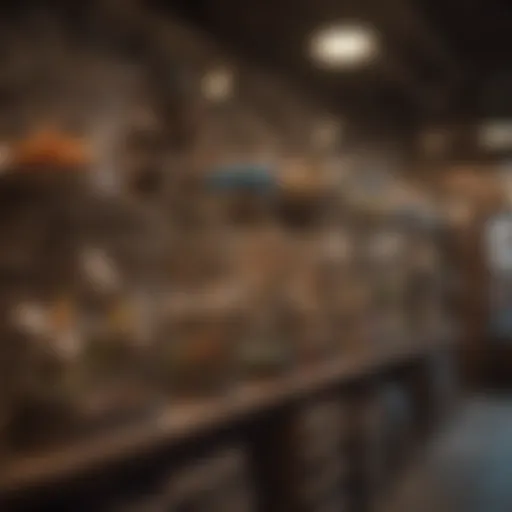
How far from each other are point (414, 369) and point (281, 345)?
10 cm

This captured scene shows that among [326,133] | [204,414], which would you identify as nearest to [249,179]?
[326,133]

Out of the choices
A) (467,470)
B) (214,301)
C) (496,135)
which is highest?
(496,135)

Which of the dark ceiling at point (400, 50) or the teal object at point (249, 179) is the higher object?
the dark ceiling at point (400, 50)

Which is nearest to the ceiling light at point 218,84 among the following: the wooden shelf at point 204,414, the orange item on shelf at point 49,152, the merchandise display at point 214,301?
the merchandise display at point 214,301

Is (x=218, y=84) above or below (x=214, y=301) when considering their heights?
above

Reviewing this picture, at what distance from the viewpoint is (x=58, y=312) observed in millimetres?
658

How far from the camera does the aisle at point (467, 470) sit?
0.62 metres

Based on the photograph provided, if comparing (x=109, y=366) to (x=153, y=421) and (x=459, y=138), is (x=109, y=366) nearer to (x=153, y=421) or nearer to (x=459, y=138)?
(x=153, y=421)

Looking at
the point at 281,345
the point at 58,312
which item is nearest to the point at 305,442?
the point at 281,345

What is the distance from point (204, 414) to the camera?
2.03ft

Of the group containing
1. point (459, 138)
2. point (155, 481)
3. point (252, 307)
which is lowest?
point (155, 481)

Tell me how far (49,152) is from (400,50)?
0.26m

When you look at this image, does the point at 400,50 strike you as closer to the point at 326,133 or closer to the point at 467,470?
the point at 326,133

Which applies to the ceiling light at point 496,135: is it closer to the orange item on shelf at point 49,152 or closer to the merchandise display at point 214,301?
the merchandise display at point 214,301
